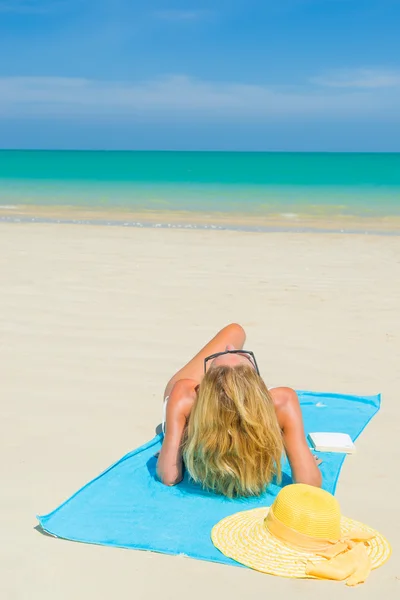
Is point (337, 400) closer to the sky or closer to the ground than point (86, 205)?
closer to the ground

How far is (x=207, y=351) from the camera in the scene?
4465mm

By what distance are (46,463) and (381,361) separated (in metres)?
2.99

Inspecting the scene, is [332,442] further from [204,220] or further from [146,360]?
[204,220]

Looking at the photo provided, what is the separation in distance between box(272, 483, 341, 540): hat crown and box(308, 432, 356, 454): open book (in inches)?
44.4

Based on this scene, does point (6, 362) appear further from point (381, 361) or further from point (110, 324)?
point (381, 361)

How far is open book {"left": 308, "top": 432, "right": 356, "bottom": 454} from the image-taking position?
410cm

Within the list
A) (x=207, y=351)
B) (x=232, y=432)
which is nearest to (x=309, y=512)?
(x=232, y=432)

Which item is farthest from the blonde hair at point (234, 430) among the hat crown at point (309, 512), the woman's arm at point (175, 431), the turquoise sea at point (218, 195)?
the turquoise sea at point (218, 195)

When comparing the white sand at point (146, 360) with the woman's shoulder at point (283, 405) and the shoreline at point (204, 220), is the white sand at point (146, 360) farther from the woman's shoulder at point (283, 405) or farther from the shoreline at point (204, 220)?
the shoreline at point (204, 220)

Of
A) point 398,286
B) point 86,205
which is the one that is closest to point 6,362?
point 398,286

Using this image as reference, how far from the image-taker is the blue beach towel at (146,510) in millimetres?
3086

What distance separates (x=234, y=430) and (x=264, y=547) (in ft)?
1.71

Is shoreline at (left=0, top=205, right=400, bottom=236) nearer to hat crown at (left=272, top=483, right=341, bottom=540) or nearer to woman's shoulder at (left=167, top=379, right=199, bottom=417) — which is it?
woman's shoulder at (left=167, top=379, right=199, bottom=417)

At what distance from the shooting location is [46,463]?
3875 millimetres
